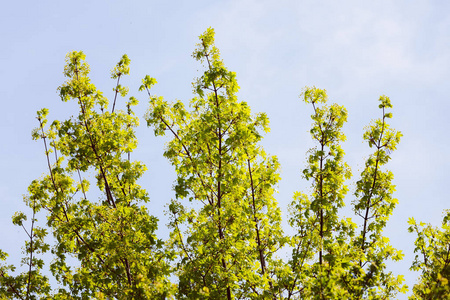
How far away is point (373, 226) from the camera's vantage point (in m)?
12.8

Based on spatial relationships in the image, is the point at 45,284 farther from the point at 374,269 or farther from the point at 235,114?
the point at 374,269

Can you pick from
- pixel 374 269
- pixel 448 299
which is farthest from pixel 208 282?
pixel 448 299

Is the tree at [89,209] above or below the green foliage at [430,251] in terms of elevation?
above

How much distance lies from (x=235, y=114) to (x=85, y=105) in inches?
192

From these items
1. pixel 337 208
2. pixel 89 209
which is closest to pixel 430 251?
pixel 337 208

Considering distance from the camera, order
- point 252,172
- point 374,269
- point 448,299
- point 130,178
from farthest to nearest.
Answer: point 130,178
point 252,172
point 374,269
point 448,299

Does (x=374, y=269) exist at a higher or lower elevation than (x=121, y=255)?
lower

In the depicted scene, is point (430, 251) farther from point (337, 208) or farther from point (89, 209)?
point (89, 209)

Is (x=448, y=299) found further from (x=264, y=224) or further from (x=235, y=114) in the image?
(x=235, y=114)

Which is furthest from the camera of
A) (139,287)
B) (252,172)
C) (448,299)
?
(252,172)

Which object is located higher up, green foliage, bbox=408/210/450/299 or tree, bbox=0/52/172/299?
tree, bbox=0/52/172/299

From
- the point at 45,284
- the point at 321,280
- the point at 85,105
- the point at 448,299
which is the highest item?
the point at 85,105

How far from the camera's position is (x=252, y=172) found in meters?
12.6

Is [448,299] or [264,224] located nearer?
[448,299]
